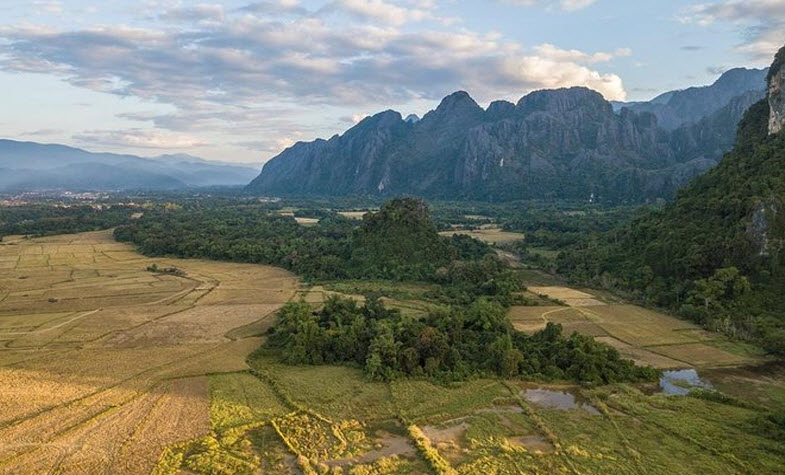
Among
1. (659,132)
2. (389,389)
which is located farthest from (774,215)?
(659,132)

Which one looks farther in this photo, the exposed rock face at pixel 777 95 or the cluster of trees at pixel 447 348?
the exposed rock face at pixel 777 95

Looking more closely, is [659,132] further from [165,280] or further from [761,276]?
[165,280]

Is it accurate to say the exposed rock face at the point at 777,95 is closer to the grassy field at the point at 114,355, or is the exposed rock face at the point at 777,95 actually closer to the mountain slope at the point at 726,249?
the mountain slope at the point at 726,249

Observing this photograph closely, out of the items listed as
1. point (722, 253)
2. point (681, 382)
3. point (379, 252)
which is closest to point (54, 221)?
point (379, 252)

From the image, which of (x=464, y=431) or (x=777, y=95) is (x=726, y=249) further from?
(x=464, y=431)

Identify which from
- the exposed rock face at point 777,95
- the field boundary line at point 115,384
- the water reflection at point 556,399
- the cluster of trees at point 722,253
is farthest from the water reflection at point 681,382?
the exposed rock face at point 777,95
